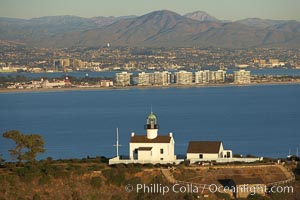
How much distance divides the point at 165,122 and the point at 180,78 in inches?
2192

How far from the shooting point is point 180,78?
327 ft

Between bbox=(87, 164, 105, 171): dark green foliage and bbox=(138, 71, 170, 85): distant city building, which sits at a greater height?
bbox=(87, 164, 105, 171): dark green foliage

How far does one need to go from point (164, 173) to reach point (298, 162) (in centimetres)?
273

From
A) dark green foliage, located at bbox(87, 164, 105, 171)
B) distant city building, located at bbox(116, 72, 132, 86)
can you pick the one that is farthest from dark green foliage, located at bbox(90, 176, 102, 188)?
distant city building, located at bbox(116, 72, 132, 86)

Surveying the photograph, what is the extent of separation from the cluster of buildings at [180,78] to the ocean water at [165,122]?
26.3 meters

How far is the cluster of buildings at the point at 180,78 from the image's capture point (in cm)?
9762

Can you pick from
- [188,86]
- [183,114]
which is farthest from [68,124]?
[188,86]

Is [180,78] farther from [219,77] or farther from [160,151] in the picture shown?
[160,151]

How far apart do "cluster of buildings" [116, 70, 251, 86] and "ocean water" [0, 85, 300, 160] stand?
2626cm

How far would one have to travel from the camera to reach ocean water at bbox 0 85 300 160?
32.6 m

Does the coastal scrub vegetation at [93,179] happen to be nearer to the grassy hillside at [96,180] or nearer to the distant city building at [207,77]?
the grassy hillside at [96,180]

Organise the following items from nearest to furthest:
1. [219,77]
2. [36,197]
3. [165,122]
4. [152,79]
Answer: [36,197], [165,122], [152,79], [219,77]

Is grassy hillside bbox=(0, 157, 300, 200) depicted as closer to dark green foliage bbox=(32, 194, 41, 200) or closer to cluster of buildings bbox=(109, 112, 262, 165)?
dark green foliage bbox=(32, 194, 41, 200)

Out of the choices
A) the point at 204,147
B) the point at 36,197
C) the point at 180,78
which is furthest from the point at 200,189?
the point at 180,78
